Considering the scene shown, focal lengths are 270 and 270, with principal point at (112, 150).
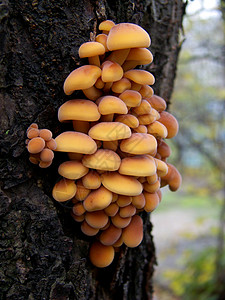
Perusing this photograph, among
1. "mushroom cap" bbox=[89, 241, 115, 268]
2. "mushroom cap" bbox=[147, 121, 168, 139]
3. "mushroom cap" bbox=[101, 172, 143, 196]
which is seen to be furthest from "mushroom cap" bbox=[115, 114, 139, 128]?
"mushroom cap" bbox=[89, 241, 115, 268]

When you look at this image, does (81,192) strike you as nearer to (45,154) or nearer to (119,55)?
(45,154)

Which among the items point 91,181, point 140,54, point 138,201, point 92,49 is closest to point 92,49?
point 92,49

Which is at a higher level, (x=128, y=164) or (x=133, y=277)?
(x=128, y=164)

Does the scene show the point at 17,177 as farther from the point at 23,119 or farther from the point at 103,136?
the point at 103,136

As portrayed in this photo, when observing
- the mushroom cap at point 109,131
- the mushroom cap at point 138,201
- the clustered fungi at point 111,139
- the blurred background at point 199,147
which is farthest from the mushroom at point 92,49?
the blurred background at point 199,147

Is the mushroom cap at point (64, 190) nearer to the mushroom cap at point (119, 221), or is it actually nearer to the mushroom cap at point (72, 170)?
the mushroom cap at point (72, 170)

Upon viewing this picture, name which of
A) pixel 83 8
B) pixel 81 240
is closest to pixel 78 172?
pixel 81 240

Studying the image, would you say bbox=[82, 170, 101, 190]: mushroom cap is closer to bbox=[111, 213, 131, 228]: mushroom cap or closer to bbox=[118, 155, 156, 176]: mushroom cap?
bbox=[118, 155, 156, 176]: mushroom cap
